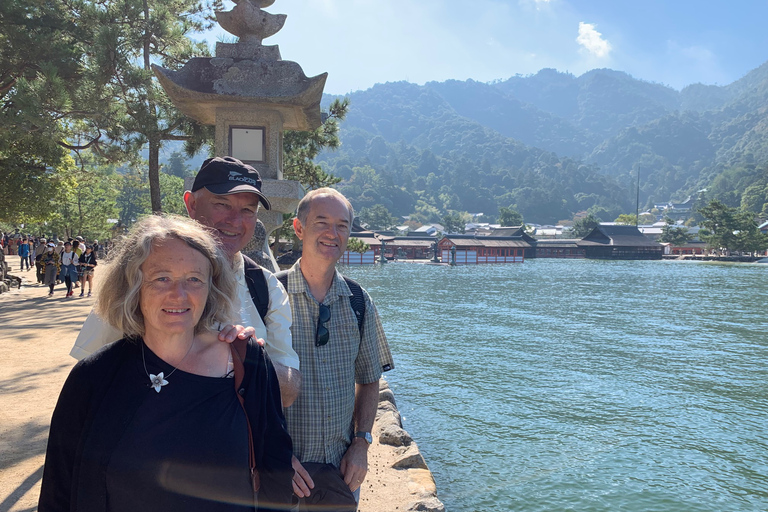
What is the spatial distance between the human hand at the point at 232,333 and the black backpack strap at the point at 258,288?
0.25 m

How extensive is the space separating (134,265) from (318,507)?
39.6 inches

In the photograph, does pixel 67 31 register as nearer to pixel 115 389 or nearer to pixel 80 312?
pixel 80 312

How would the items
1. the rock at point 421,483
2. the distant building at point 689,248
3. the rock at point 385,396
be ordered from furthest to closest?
the distant building at point 689,248 → the rock at point 385,396 → the rock at point 421,483

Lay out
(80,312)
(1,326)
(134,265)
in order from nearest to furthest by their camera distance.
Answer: (134,265), (1,326), (80,312)

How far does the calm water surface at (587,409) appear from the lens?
15.5ft

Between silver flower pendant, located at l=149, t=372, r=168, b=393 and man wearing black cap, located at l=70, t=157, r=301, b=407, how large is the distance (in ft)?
0.77

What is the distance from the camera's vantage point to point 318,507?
1781mm

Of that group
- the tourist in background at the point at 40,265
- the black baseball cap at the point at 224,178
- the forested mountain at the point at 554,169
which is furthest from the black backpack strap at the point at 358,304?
the forested mountain at the point at 554,169

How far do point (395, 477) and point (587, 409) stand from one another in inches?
152

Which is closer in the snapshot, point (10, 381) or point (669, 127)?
point (10, 381)

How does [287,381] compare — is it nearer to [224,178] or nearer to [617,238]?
[224,178]

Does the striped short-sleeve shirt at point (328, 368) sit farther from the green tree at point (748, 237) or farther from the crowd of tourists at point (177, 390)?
the green tree at point (748, 237)

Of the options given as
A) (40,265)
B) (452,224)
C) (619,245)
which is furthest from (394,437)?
(452,224)

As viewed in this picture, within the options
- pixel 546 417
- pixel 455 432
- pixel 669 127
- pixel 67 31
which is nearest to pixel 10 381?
pixel 455 432
